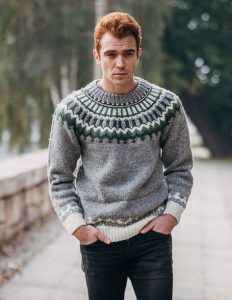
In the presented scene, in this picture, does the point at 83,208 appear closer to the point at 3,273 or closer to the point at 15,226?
the point at 3,273

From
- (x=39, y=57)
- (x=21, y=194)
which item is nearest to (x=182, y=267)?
(x=21, y=194)

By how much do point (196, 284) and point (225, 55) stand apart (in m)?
13.9

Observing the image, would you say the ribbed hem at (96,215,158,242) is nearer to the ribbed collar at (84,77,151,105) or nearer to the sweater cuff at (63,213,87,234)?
the sweater cuff at (63,213,87,234)

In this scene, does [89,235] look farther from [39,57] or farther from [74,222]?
[39,57]

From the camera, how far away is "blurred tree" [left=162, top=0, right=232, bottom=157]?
1766 centimetres

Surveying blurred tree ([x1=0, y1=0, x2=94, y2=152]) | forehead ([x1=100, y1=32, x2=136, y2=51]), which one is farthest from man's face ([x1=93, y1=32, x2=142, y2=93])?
blurred tree ([x1=0, y1=0, x2=94, y2=152])

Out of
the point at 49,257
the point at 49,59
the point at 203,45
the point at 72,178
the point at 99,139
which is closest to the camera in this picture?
the point at 99,139

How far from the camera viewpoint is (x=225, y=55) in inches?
703

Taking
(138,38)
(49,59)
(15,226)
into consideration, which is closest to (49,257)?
(15,226)

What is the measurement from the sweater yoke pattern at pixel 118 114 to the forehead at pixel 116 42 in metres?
0.21

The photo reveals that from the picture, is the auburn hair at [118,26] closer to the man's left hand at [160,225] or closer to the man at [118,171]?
the man at [118,171]

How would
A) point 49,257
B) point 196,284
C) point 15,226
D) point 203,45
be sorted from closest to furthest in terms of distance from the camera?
point 196,284
point 49,257
point 15,226
point 203,45

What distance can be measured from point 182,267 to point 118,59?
311 cm

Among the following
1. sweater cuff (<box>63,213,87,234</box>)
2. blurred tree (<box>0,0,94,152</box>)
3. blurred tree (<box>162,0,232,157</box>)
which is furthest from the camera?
blurred tree (<box>162,0,232,157</box>)
